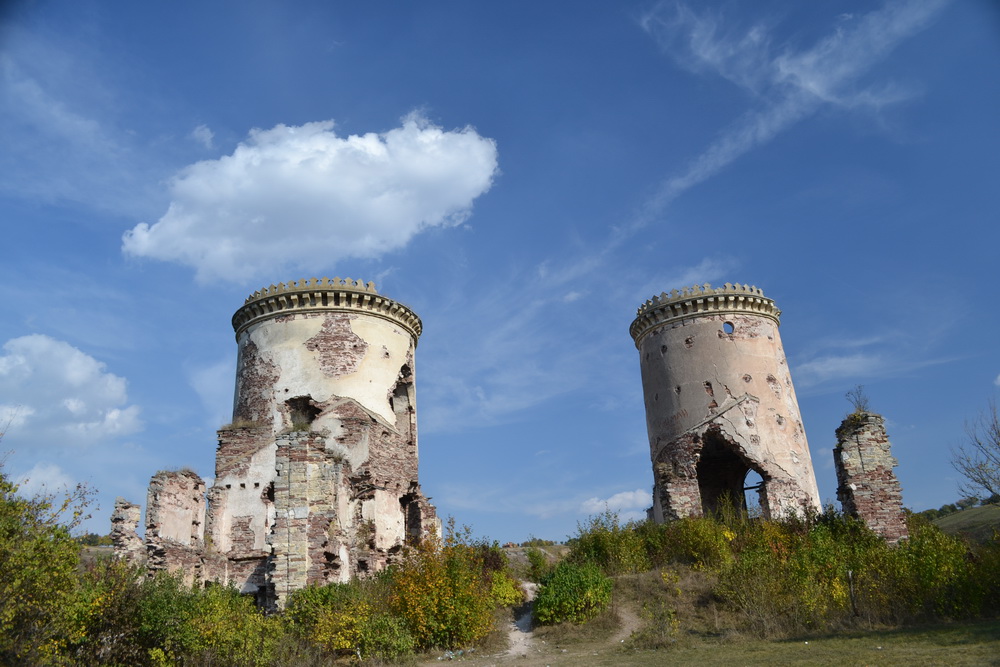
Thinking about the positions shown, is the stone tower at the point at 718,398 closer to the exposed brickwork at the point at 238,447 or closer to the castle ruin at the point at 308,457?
the castle ruin at the point at 308,457

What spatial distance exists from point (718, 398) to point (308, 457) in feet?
41.8

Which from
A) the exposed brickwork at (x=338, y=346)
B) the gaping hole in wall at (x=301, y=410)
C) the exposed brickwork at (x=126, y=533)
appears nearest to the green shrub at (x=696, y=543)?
the exposed brickwork at (x=338, y=346)

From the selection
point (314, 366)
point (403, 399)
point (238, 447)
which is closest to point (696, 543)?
point (403, 399)

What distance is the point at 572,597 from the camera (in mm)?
16141

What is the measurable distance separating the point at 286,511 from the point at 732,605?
9430mm

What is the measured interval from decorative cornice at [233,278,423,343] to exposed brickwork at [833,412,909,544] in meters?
13.6

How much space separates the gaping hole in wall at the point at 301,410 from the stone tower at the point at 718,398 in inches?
417

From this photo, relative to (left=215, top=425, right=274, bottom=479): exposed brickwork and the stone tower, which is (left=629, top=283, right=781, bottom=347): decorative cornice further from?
(left=215, top=425, right=274, bottom=479): exposed brickwork

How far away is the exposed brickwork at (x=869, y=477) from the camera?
19.4 metres

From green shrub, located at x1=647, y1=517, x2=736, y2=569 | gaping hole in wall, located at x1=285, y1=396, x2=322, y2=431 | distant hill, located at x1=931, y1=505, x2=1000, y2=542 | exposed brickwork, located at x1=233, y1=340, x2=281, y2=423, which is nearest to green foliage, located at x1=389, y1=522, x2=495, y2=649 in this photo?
green shrub, located at x1=647, y1=517, x2=736, y2=569

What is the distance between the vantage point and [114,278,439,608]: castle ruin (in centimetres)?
1744

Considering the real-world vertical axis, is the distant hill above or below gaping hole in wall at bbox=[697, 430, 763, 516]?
below

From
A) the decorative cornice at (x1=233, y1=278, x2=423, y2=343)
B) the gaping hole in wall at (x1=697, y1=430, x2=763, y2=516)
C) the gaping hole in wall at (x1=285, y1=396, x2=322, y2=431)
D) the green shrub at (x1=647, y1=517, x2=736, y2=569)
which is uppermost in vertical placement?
the decorative cornice at (x1=233, y1=278, x2=423, y2=343)

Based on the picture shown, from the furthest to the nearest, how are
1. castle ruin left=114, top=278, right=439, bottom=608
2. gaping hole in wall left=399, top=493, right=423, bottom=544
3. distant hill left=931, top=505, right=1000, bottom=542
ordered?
distant hill left=931, top=505, right=1000, bottom=542
gaping hole in wall left=399, top=493, right=423, bottom=544
castle ruin left=114, top=278, right=439, bottom=608
